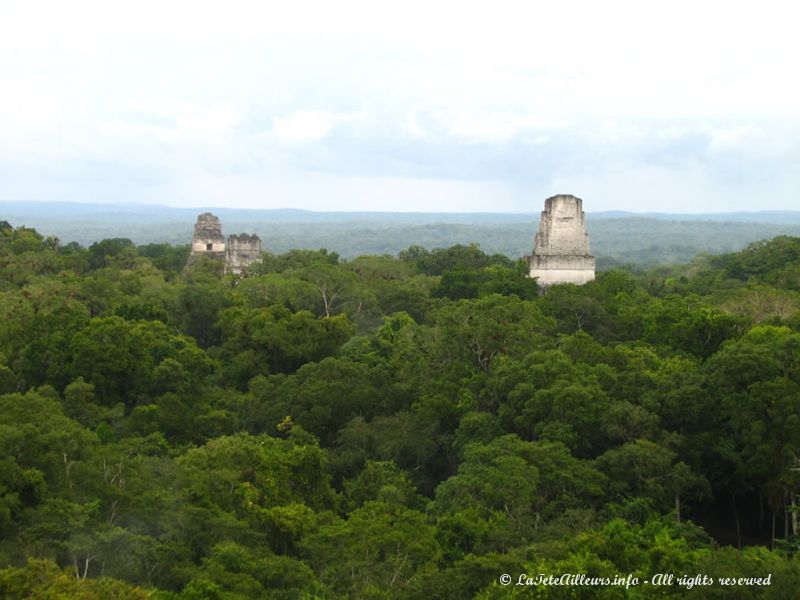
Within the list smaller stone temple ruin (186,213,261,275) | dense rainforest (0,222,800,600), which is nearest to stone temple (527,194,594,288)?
dense rainforest (0,222,800,600)

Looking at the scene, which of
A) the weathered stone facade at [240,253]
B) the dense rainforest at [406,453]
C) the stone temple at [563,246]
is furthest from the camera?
the weathered stone facade at [240,253]

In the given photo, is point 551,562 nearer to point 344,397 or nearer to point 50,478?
point 50,478

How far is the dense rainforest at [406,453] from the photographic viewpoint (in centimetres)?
1236

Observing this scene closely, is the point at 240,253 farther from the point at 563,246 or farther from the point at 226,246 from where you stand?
the point at 563,246

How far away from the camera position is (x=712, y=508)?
1683 centimetres

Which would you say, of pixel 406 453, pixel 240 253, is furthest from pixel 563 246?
pixel 240 253

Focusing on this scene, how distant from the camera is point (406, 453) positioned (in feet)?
61.0

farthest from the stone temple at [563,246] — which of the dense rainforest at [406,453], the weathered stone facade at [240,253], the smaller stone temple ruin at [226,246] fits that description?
the weathered stone facade at [240,253]

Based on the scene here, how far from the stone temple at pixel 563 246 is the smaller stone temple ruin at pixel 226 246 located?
15.7 meters

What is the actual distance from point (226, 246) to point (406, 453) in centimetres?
2801

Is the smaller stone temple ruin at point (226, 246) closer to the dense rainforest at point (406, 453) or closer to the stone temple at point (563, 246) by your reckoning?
the stone temple at point (563, 246)

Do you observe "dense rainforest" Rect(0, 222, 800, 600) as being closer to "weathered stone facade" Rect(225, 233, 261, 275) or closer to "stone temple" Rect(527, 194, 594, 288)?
"stone temple" Rect(527, 194, 594, 288)

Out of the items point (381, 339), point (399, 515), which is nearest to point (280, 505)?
point (399, 515)

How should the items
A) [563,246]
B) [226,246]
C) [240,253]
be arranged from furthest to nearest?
[226,246] < [240,253] < [563,246]
